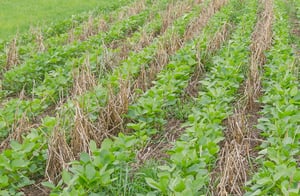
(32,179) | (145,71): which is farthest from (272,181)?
(145,71)

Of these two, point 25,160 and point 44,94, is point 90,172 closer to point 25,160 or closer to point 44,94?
point 25,160

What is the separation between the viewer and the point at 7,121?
14.2ft

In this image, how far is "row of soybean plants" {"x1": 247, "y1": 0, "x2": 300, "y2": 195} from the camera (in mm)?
2912

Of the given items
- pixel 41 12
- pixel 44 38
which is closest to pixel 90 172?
pixel 44 38

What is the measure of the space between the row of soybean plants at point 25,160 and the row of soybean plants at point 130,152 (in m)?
0.31

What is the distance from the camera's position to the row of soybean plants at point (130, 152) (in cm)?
305

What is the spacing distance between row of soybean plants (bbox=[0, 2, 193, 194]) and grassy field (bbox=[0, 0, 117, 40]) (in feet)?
19.1

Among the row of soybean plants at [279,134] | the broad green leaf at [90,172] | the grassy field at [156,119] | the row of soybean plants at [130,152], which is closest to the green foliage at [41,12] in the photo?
the grassy field at [156,119]

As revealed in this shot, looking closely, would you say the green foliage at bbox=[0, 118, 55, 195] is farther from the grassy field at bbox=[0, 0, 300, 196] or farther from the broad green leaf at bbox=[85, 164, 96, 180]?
the broad green leaf at bbox=[85, 164, 96, 180]

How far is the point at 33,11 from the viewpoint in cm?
1209

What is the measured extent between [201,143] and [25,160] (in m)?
1.41

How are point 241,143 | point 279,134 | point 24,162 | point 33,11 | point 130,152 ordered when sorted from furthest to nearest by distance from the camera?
point 33,11, point 241,143, point 279,134, point 130,152, point 24,162

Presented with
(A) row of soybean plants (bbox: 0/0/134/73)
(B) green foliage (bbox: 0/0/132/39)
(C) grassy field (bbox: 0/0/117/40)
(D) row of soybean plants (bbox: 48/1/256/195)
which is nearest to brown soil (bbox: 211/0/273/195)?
(D) row of soybean plants (bbox: 48/1/256/195)

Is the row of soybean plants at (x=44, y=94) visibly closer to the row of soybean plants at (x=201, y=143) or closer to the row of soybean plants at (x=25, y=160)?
the row of soybean plants at (x=25, y=160)
